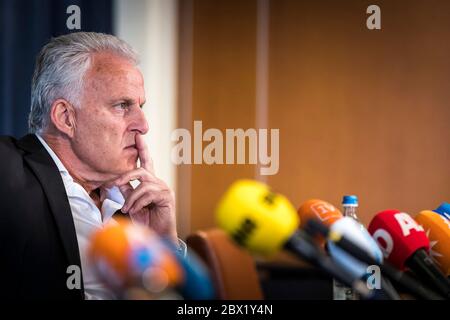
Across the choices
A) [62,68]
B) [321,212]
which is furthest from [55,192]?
[321,212]

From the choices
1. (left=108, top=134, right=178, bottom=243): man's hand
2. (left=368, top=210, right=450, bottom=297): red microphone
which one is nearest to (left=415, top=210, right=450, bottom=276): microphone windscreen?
(left=368, top=210, right=450, bottom=297): red microphone

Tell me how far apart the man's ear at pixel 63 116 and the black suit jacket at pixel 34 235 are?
0.19m

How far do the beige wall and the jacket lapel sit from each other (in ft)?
1.78

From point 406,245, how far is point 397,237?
2 cm

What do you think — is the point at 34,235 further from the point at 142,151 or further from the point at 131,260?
the point at 131,260

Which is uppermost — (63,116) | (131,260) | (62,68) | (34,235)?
(62,68)

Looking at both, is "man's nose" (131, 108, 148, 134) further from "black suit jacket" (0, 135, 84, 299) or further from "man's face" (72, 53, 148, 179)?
"black suit jacket" (0, 135, 84, 299)

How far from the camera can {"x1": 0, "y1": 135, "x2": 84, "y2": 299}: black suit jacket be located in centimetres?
114

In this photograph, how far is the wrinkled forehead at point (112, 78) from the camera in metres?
1.35

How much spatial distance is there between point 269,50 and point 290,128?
10.9 inches

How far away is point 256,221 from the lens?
589mm
